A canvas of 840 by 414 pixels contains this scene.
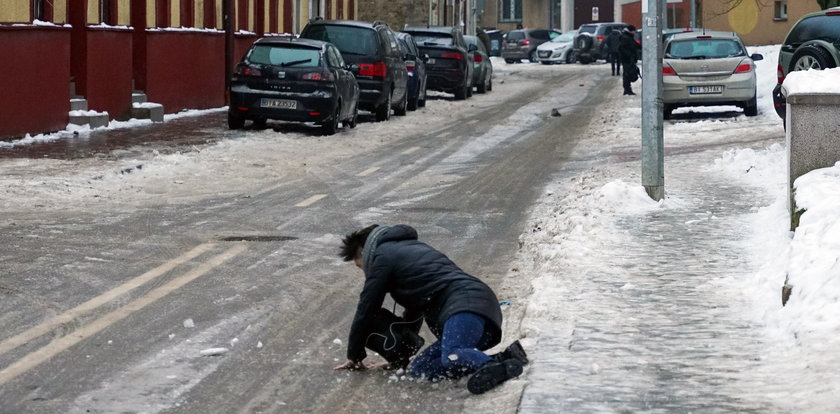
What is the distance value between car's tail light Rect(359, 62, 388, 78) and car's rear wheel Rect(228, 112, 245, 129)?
13.7ft

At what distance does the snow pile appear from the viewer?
37.2 ft

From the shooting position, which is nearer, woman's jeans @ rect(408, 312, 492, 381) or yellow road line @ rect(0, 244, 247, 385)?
woman's jeans @ rect(408, 312, 492, 381)

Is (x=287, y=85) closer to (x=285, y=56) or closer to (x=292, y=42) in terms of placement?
(x=285, y=56)

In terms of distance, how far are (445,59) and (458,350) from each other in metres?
31.5

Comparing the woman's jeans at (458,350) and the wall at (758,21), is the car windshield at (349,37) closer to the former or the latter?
the woman's jeans at (458,350)

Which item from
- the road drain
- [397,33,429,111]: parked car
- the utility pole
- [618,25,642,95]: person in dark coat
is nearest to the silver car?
[397,33,429,111]: parked car

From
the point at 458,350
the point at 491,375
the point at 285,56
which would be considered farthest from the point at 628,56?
the point at 491,375

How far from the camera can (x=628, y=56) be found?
123 ft

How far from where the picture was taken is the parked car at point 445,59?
38.2m

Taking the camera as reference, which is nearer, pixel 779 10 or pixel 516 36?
pixel 779 10

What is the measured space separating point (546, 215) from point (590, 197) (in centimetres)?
52

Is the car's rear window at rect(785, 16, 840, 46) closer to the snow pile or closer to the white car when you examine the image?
the snow pile

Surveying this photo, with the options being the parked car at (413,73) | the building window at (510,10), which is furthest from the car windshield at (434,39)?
the building window at (510,10)

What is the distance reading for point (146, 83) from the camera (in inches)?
1112
